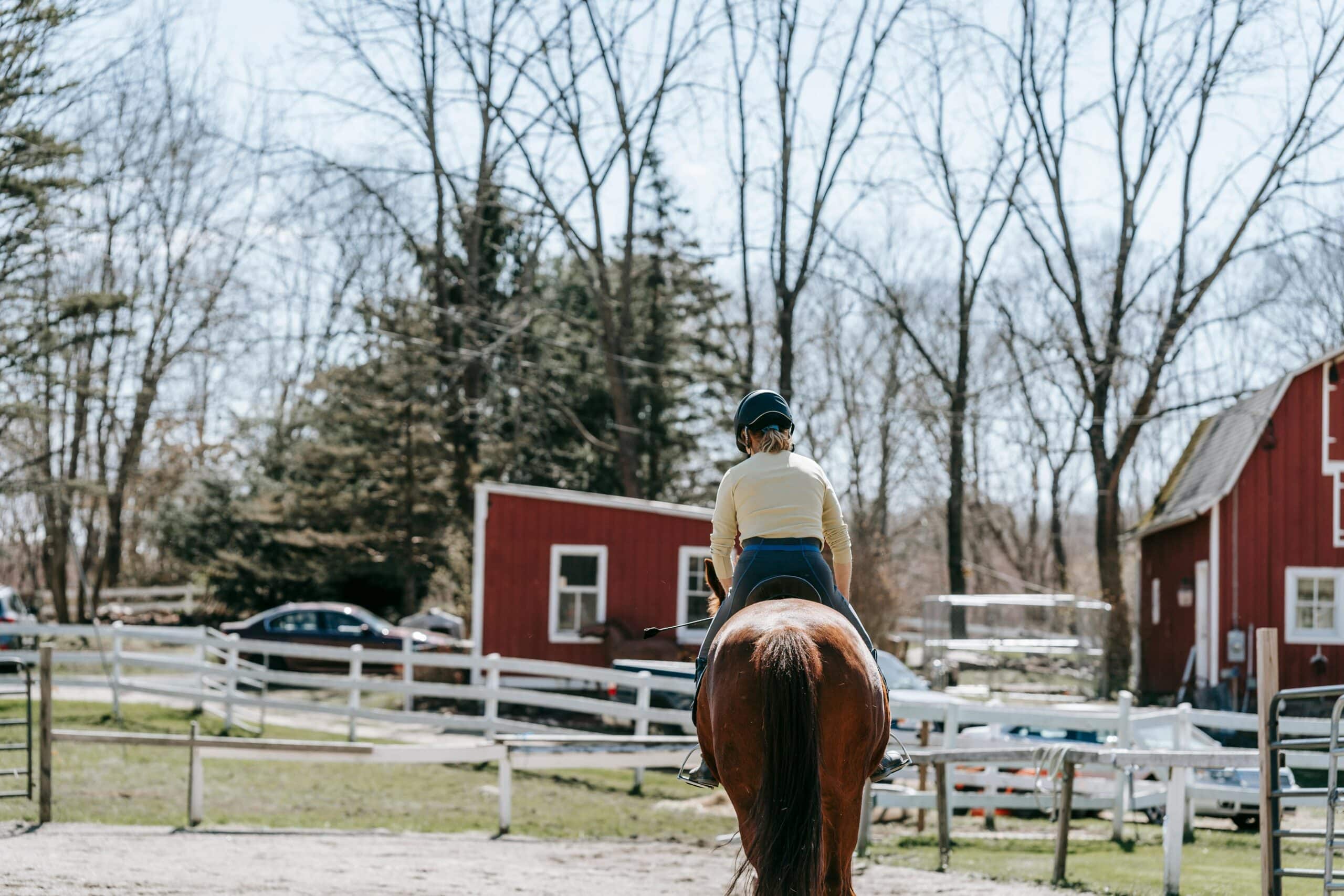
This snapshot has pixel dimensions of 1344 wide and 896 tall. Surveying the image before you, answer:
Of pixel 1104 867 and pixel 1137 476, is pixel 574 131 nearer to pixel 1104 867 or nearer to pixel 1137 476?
pixel 1104 867

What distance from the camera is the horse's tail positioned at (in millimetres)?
4355

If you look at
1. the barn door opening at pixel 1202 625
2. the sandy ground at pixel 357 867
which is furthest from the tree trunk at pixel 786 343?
the sandy ground at pixel 357 867

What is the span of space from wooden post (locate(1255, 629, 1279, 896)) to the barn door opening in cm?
1839

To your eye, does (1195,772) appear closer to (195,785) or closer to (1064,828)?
(1064,828)

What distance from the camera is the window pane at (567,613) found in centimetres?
2253

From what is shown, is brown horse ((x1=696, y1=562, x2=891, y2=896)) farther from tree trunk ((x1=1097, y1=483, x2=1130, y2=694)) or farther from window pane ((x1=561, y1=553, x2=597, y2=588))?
tree trunk ((x1=1097, y1=483, x2=1130, y2=694))

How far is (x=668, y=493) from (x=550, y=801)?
66.9 ft

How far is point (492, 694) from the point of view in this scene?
16.8 meters

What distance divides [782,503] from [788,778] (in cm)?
146

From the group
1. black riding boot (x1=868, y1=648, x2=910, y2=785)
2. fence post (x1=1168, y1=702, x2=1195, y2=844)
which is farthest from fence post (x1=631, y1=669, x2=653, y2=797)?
black riding boot (x1=868, y1=648, x2=910, y2=785)

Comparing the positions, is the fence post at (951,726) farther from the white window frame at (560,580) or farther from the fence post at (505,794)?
the white window frame at (560,580)

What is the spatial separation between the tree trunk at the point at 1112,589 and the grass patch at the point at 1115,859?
49.0 feet

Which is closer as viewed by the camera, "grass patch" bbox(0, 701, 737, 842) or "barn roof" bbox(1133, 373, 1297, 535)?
"grass patch" bbox(0, 701, 737, 842)

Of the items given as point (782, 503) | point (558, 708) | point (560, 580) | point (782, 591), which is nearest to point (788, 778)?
point (782, 591)
